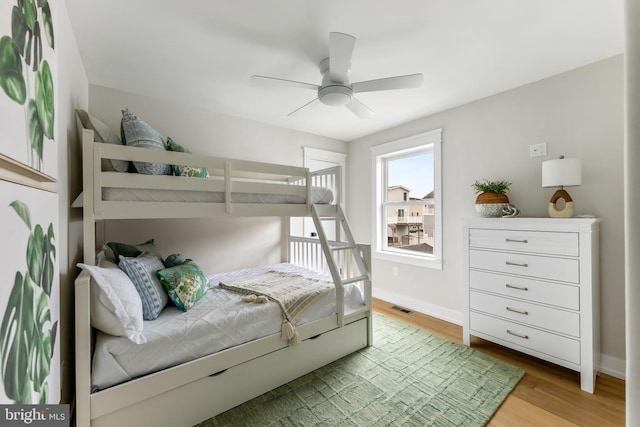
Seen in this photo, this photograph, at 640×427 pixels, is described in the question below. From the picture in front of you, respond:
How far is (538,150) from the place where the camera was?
2350 millimetres

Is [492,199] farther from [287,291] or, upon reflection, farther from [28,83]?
[28,83]

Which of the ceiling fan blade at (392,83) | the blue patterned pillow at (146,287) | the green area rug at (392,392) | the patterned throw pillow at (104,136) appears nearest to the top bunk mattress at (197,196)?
the patterned throw pillow at (104,136)

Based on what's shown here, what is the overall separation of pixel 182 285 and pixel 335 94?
1.71m

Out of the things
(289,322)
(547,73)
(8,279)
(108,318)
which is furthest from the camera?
(547,73)

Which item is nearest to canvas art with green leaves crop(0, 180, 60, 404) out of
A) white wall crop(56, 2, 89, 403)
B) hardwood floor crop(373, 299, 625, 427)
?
white wall crop(56, 2, 89, 403)

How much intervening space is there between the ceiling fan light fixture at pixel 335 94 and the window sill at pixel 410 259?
2.14 metres

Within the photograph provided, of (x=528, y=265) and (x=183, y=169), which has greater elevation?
(x=183, y=169)

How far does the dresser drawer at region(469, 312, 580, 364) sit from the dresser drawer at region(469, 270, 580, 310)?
24 centimetres

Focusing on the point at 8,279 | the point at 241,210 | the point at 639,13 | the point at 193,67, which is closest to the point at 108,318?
the point at 8,279

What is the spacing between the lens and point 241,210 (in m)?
1.89

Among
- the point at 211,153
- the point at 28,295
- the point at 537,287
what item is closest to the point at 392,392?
the point at 537,287

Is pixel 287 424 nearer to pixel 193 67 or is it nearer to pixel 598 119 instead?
pixel 193 67

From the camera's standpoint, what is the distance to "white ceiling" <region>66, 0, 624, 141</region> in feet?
4.91

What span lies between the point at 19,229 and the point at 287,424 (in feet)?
5.14
